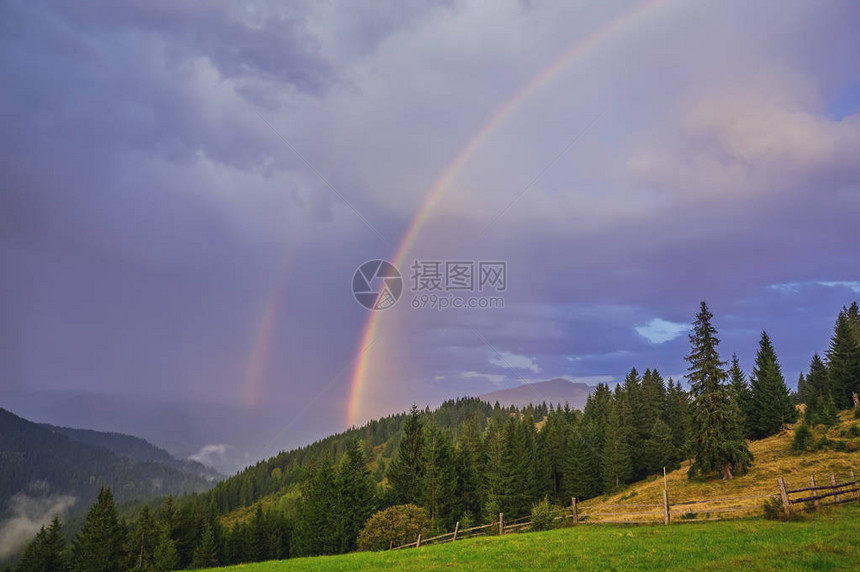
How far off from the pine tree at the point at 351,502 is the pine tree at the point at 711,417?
139 ft

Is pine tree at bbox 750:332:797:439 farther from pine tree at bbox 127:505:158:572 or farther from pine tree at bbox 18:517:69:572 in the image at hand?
pine tree at bbox 18:517:69:572

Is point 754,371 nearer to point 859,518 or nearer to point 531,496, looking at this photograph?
point 531,496

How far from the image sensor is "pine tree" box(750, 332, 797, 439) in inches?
2881

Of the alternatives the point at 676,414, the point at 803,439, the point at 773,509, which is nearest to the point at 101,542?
the point at 773,509

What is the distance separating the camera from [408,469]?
67.6 meters

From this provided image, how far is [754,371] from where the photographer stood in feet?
248

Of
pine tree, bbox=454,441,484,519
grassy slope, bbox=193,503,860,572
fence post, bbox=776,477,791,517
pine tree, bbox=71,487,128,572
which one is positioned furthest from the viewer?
pine tree, bbox=454,441,484,519

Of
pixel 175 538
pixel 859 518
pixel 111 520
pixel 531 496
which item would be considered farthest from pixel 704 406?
pixel 175 538

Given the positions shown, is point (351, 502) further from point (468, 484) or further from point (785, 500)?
point (785, 500)

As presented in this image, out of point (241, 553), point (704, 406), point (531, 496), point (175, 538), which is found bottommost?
point (241, 553)

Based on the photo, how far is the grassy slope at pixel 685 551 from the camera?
14.7 meters

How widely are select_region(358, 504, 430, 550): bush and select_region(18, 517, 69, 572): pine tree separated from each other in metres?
63.8

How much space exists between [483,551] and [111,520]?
7319 centimetres

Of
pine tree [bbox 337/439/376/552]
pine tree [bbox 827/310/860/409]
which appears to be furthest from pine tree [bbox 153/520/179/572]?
pine tree [bbox 827/310/860/409]
